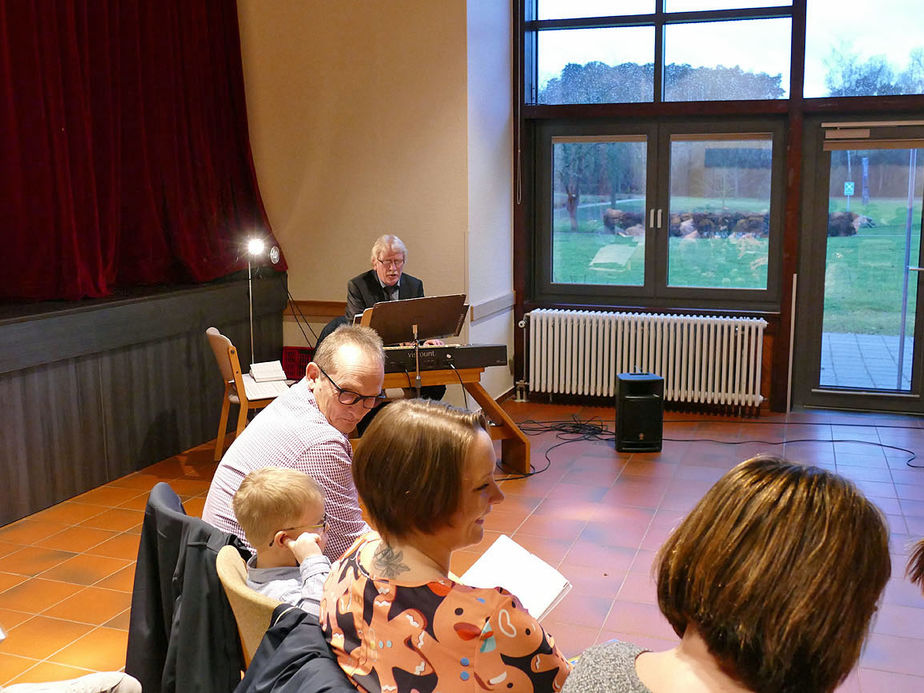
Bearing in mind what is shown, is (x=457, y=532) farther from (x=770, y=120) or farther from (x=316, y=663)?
(x=770, y=120)

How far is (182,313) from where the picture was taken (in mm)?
5910

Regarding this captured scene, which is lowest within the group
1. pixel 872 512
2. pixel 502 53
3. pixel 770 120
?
pixel 872 512

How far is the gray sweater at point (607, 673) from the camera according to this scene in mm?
1315

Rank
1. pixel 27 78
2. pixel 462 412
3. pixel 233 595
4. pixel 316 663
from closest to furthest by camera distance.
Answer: pixel 316 663 < pixel 462 412 < pixel 233 595 < pixel 27 78

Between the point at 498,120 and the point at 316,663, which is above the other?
the point at 498,120

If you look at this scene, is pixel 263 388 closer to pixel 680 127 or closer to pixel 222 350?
pixel 222 350

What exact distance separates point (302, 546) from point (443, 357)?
3.14m

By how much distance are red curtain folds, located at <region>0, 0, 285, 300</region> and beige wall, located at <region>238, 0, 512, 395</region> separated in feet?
0.72

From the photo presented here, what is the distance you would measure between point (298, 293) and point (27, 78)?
2.51 m

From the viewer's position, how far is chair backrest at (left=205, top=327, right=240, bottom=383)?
18.2ft

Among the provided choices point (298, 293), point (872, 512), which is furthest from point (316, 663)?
point (298, 293)

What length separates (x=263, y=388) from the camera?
5711 millimetres

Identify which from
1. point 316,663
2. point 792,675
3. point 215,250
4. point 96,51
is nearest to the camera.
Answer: point 792,675

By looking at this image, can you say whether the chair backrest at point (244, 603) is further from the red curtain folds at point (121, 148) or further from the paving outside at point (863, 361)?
the paving outside at point (863, 361)
